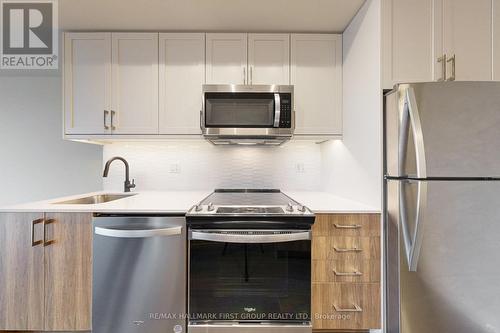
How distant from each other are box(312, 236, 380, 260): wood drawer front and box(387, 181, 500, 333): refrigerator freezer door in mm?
243

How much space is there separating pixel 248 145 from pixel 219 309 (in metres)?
1.41

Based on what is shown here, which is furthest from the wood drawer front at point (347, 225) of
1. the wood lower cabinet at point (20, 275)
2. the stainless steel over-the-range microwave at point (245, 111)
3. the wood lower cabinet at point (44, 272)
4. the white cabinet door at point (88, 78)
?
the white cabinet door at point (88, 78)

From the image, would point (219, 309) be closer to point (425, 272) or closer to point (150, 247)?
point (150, 247)

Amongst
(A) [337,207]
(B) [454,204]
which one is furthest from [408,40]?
(A) [337,207]

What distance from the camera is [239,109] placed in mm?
2109

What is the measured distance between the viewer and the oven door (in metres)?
1.62

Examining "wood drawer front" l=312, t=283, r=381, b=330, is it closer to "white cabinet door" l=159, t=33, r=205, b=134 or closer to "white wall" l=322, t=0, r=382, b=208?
"white wall" l=322, t=0, r=382, b=208

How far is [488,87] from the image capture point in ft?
4.64

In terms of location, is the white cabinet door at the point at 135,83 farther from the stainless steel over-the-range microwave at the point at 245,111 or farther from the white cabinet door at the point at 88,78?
the stainless steel over-the-range microwave at the point at 245,111

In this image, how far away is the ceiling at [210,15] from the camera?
1.86 m

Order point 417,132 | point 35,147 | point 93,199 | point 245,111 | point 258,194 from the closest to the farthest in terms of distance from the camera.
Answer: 1. point 417,132
2. point 245,111
3. point 93,199
4. point 258,194
5. point 35,147

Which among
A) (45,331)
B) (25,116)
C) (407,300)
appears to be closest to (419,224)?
(407,300)

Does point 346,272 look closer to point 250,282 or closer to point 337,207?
point 337,207

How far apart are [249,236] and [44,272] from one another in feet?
3.98
